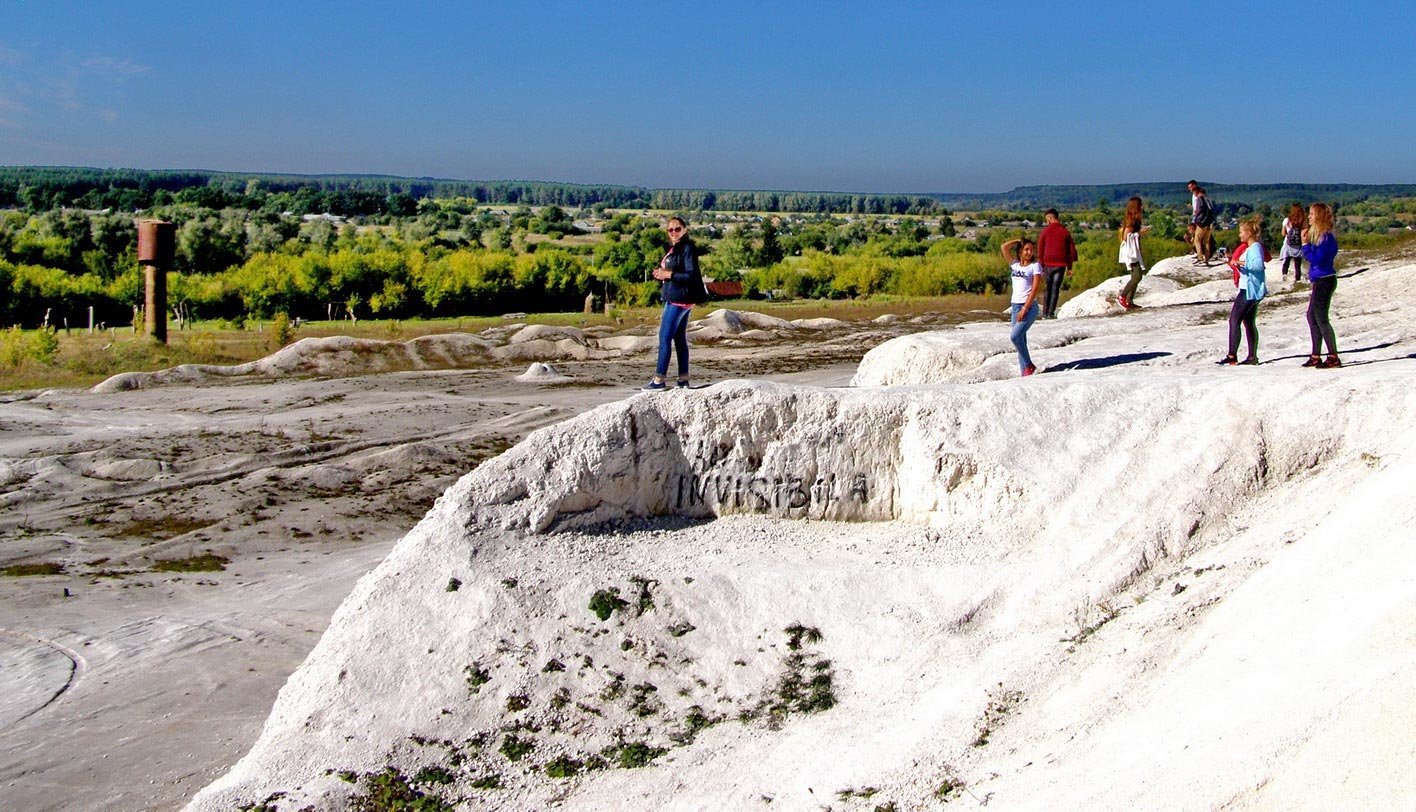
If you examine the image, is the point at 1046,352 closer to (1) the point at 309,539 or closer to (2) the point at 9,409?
(1) the point at 309,539

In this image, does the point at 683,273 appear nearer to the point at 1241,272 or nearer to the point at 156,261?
the point at 1241,272

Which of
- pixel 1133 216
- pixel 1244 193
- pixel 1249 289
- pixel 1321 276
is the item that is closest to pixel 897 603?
pixel 1321 276

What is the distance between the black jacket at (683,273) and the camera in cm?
1351

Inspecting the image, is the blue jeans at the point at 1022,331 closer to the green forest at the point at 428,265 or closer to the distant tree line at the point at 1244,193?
the green forest at the point at 428,265

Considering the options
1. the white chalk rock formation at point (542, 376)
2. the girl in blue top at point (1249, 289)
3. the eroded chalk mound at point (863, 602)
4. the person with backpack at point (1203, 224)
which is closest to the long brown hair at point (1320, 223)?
the girl in blue top at point (1249, 289)

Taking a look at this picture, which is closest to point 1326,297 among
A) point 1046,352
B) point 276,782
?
point 1046,352

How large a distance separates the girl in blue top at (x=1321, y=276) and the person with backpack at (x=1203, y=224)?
1235 cm

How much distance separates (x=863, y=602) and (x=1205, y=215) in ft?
59.7

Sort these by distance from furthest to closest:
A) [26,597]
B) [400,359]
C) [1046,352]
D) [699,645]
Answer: [400,359] < [1046,352] < [26,597] < [699,645]

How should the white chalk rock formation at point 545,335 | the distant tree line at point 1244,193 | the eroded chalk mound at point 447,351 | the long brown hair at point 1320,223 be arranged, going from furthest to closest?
the distant tree line at point 1244,193
the white chalk rock formation at point 545,335
the eroded chalk mound at point 447,351
the long brown hair at point 1320,223

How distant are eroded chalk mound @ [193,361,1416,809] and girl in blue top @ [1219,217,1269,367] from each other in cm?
203

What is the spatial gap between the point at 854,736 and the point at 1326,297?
6.82 meters

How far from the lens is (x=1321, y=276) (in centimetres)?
1210

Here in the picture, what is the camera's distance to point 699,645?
9625 mm
